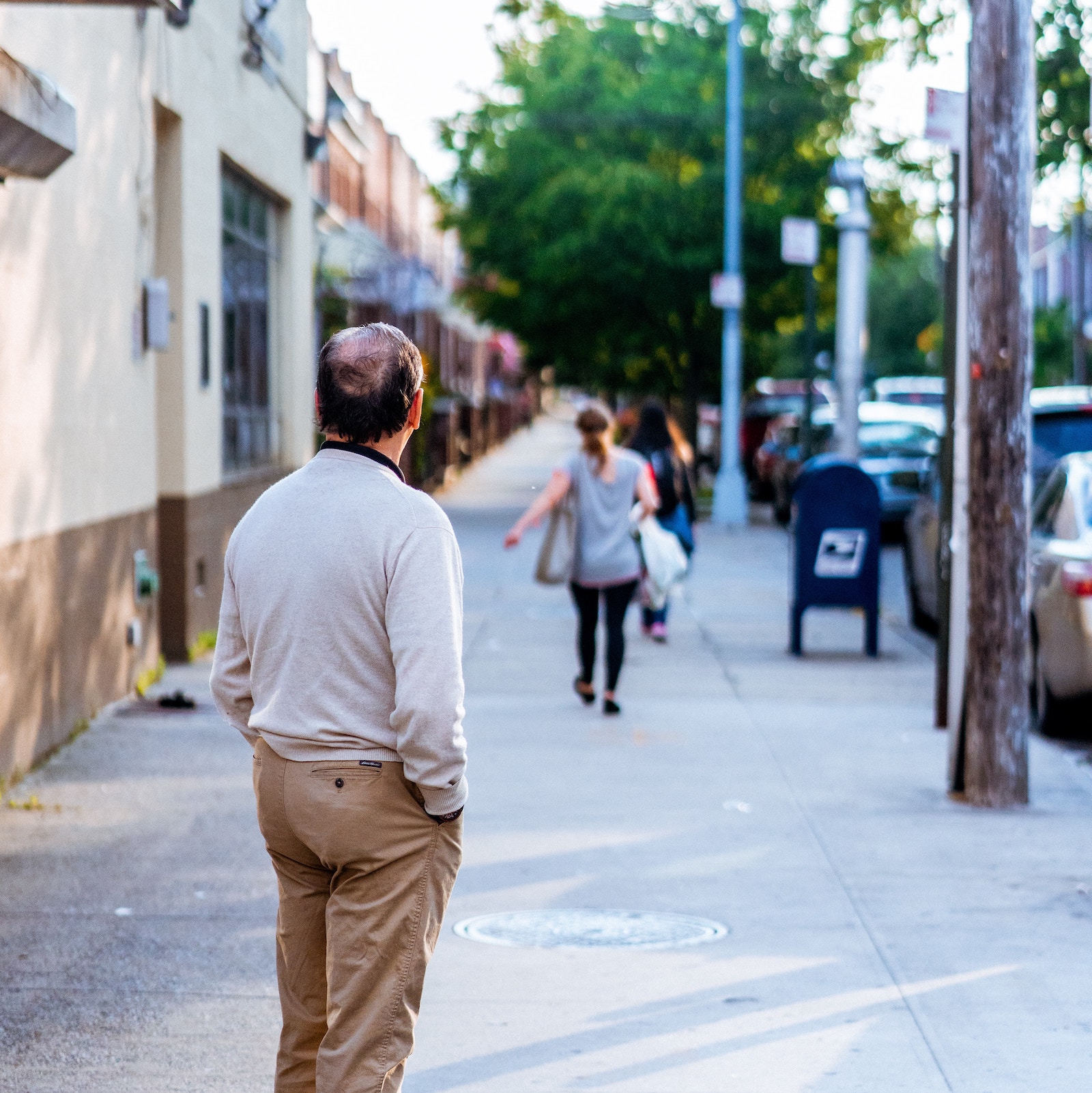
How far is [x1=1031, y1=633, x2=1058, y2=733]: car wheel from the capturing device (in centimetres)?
941

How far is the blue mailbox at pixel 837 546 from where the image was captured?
40.7ft

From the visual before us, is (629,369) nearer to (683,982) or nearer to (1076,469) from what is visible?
(1076,469)

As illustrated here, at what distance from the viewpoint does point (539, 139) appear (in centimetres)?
2870

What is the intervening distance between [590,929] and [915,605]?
9.23 m

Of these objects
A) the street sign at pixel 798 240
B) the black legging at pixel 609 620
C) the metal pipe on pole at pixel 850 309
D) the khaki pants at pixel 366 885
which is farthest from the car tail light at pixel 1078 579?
the street sign at pixel 798 240

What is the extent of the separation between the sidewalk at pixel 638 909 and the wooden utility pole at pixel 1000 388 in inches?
16.1

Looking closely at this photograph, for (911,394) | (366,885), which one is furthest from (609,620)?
(911,394)

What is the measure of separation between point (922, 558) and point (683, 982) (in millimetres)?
8920

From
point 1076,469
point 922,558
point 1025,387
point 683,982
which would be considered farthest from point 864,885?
point 922,558

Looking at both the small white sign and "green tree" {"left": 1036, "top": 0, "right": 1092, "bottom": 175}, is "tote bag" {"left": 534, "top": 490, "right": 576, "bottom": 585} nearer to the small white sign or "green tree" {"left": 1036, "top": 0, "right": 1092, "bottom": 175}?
"green tree" {"left": 1036, "top": 0, "right": 1092, "bottom": 175}

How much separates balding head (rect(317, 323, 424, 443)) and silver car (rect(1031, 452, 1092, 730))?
627cm

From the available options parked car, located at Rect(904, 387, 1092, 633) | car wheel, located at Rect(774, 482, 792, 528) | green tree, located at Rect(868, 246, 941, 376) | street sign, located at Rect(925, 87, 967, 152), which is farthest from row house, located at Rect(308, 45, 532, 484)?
green tree, located at Rect(868, 246, 941, 376)

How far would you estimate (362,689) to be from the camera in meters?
3.30

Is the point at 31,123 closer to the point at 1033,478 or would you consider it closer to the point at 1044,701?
the point at 1044,701
